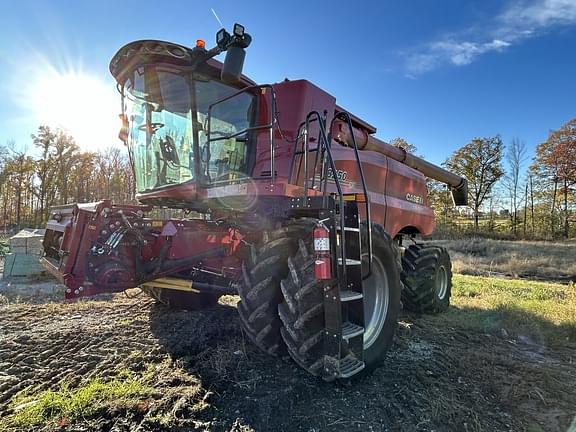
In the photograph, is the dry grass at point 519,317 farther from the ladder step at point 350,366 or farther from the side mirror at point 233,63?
the side mirror at point 233,63

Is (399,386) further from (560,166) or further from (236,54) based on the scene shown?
(560,166)

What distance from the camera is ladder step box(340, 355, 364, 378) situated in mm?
2597

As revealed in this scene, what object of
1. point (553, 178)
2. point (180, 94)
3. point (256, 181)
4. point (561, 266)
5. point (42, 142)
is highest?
point (42, 142)

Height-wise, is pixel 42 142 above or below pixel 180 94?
above

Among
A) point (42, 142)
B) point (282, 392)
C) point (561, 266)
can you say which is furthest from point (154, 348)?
point (42, 142)

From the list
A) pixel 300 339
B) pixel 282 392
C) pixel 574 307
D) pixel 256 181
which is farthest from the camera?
pixel 574 307

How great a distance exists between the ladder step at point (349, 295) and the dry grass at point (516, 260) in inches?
562

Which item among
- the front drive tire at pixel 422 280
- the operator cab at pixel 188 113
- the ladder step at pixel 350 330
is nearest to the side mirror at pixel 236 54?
the operator cab at pixel 188 113

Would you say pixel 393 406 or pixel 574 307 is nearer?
pixel 393 406

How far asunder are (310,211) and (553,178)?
120 ft

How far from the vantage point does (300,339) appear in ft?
8.69

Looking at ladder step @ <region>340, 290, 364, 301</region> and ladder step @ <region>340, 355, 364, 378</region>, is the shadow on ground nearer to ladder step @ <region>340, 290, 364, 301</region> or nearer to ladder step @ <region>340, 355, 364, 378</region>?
ladder step @ <region>340, 355, 364, 378</region>

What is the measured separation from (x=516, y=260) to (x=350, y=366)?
65.1ft

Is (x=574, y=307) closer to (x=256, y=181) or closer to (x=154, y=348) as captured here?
(x=256, y=181)
